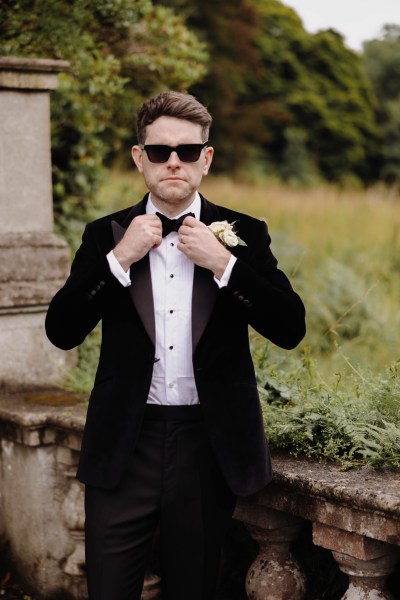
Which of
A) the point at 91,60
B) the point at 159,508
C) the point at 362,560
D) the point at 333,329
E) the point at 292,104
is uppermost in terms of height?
the point at 292,104

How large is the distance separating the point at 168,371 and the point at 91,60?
3090mm

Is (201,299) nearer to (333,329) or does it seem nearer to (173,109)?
(173,109)

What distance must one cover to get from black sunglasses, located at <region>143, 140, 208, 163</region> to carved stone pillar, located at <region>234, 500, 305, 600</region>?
1.21 metres

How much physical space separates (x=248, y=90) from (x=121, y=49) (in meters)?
26.0

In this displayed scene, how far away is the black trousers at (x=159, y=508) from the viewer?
96.9 inches

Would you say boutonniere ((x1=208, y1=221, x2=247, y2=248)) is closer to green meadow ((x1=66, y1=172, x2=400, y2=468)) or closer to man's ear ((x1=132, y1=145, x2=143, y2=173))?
man's ear ((x1=132, y1=145, x2=143, y2=173))

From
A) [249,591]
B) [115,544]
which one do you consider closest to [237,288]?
[115,544]

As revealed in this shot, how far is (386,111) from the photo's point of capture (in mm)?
36812

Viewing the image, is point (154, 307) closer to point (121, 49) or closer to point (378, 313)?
point (121, 49)

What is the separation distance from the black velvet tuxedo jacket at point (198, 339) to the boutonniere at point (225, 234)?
61mm

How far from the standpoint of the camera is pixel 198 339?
2436mm

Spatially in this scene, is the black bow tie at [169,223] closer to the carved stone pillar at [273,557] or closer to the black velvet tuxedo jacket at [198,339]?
the black velvet tuxedo jacket at [198,339]

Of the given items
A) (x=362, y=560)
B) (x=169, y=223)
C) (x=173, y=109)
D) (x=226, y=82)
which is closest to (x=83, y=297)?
(x=169, y=223)

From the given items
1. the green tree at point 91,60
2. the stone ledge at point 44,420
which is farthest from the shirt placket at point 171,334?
the green tree at point 91,60
